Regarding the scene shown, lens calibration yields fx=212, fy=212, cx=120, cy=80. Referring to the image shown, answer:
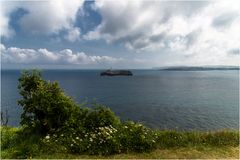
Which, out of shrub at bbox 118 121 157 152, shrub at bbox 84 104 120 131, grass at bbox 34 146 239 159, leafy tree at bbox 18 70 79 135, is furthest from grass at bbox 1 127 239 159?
shrub at bbox 84 104 120 131

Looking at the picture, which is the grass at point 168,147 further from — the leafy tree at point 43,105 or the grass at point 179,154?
the leafy tree at point 43,105

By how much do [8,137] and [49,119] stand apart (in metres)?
1.85

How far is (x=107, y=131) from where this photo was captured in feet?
26.4

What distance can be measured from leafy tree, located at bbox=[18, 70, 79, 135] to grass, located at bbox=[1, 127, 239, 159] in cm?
63

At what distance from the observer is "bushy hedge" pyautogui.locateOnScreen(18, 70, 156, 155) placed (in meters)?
7.45

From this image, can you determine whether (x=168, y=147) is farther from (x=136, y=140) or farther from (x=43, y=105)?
(x=43, y=105)

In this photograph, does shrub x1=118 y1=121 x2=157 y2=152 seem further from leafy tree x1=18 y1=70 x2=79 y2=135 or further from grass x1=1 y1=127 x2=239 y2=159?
leafy tree x1=18 y1=70 x2=79 y2=135

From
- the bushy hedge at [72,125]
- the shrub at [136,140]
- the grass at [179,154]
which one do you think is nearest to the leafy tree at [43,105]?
the bushy hedge at [72,125]

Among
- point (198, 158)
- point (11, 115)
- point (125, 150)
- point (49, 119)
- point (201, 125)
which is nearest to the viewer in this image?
point (198, 158)

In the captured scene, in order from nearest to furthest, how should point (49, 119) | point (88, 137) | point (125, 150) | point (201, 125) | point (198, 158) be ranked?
point (198, 158) → point (125, 150) → point (88, 137) → point (49, 119) → point (201, 125)

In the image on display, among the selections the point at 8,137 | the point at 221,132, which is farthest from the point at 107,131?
the point at 221,132

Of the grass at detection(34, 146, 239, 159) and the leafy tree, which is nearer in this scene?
the grass at detection(34, 146, 239, 159)

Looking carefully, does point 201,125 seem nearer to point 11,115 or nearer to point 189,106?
point 189,106

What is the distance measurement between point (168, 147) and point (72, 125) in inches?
150
